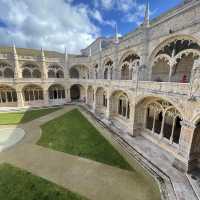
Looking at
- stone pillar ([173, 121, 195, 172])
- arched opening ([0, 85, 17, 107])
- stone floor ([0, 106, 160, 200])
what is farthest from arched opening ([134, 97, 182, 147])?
arched opening ([0, 85, 17, 107])

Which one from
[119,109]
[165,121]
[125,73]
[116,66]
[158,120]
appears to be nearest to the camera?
[165,121]

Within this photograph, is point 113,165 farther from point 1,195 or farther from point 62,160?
point 1,195

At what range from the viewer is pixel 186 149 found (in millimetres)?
7270

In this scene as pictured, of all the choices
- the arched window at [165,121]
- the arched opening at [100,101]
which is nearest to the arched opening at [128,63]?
the arched opening at [100,101]

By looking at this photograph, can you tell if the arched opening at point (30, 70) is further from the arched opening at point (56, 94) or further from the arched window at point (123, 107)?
the arched window at point (123, 107)

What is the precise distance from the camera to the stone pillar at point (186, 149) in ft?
23.0

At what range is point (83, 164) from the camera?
8328mm

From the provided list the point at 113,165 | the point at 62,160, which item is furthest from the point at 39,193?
the point at 113,165

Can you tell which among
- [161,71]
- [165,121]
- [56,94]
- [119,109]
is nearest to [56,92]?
[56,94]

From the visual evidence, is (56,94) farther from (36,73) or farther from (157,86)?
(157,86)

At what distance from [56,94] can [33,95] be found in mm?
4763

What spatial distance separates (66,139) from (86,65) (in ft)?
67.6

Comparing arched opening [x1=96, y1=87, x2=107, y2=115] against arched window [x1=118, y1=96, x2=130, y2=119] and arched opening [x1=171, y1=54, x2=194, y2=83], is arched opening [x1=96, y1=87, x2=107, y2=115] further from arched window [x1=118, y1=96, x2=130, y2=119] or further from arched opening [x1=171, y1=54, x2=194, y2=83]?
arched opening [x1=171, y1=54, x2=194, y2=83]

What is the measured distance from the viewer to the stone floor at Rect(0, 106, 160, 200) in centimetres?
632
